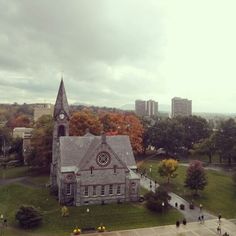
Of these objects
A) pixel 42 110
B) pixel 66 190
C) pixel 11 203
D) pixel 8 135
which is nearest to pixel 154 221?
pixel 66 190

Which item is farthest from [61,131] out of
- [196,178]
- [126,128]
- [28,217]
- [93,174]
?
[126,128]

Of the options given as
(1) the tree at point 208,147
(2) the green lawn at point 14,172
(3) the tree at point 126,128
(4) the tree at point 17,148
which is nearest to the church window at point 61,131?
(2) the green lawn at point 14,172

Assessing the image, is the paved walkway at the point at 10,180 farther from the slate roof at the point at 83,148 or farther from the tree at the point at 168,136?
the tree at the point at 168,136

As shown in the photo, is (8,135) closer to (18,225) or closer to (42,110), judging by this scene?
(18,225)

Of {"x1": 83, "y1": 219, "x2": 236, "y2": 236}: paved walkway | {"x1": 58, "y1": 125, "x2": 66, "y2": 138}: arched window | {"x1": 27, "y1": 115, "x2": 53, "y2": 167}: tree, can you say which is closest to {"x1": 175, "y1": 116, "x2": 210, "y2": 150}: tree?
{"x1": 27, "y1": 115, "x2": 53, "y2": 167}: tree

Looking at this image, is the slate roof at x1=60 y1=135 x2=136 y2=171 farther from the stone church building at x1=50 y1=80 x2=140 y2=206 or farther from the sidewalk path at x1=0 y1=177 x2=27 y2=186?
the sidewalk path at x1=0 y1=177 x2=27 y2=186
